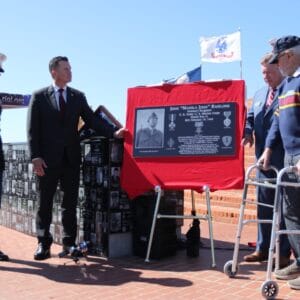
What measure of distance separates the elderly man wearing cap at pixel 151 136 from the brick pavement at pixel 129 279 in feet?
4.49

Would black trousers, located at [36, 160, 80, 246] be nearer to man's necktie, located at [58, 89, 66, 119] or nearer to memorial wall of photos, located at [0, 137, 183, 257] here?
memorial wall of photos, located at [0, 137, 183, 257]

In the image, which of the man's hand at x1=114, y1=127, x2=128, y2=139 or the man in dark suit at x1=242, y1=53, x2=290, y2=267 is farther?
the man's hand at x1=114, y1=127, x2=128, y2=139

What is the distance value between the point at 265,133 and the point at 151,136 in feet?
4.25

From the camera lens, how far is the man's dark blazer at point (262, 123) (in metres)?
5.15

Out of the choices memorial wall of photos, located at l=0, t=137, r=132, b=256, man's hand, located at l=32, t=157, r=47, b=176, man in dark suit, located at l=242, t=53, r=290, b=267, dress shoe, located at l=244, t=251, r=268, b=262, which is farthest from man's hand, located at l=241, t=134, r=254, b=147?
man's hand, located at l=32, t=157, r=47, b=176

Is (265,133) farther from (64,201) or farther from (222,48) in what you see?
(222,48)

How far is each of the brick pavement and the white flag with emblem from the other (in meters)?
12.3

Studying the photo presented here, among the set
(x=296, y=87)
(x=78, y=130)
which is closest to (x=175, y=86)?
(x=78, y=130)

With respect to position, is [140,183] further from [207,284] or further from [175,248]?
[207,284]

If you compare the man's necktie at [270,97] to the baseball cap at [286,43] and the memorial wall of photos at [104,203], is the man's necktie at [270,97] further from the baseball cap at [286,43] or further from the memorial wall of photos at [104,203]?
the memorial wall of photos at [104,203]

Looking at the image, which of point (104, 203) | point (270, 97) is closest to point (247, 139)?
point (270, 97)

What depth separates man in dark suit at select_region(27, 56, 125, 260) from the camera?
5566 mm

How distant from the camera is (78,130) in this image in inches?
234

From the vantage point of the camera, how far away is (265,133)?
17.5 ft
